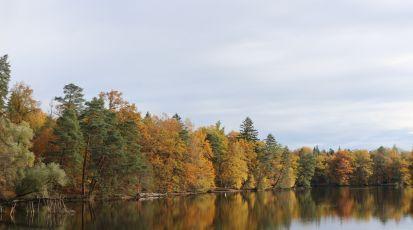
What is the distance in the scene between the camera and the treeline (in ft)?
166

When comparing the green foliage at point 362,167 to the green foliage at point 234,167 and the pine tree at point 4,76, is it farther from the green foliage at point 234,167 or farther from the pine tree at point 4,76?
the pine tree at point 4,76

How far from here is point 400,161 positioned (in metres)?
139

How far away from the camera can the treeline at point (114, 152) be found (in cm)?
5048

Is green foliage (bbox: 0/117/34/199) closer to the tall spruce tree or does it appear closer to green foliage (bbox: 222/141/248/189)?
the tall spruce tree

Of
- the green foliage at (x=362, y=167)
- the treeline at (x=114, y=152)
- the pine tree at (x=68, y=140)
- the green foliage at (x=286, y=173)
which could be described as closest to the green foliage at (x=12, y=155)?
the treeline at (x=114, y=152)

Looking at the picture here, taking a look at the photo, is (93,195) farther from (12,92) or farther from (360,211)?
(360,211)

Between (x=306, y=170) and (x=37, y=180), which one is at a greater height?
(x=306, y=170)

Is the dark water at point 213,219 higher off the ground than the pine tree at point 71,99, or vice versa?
the pine tree at point 71,99

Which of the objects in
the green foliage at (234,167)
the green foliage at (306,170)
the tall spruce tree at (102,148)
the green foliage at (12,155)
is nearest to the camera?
the green foliage at (12,155)

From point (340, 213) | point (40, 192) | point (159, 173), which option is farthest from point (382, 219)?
point (159, 173)

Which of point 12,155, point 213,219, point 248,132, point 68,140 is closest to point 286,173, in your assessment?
point 248,132

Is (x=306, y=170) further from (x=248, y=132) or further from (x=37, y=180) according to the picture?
(x=37, y=180)

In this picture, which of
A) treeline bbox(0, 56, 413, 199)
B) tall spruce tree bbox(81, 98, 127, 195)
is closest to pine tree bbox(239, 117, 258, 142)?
treeline bbox(0, 56, 413, 199)

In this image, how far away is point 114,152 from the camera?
64625 mm
